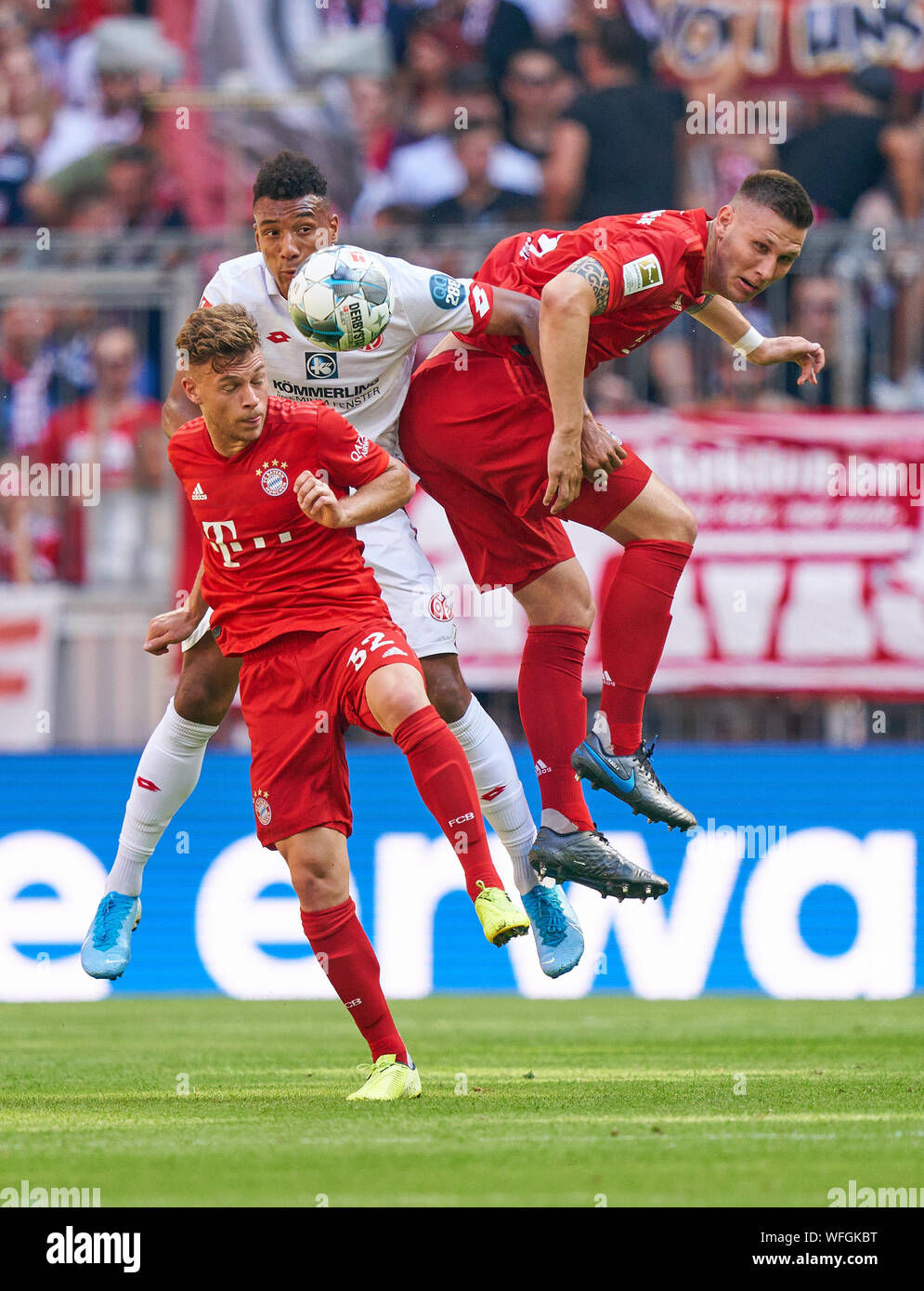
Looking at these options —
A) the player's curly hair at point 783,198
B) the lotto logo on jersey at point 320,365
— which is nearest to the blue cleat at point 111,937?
the lotto logo on jersey at point 320,365

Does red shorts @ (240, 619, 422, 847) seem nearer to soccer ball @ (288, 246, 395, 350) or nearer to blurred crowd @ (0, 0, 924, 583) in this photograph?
soccer ball @ (288, 246, 395, 350)

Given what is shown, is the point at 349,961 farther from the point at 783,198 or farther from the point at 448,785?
the point at 783,198

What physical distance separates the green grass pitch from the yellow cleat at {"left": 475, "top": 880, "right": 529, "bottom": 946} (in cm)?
60

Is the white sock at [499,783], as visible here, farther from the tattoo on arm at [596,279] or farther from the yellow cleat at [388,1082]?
the tattoo on arm at [596,279]

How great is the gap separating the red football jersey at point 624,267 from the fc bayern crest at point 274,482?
3.28 feet

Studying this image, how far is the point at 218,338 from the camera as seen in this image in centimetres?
686

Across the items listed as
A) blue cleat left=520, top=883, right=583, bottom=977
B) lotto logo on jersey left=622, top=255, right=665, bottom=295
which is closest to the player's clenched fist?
lotto logo on jersey left=622, top=255, right=665, bottom=295

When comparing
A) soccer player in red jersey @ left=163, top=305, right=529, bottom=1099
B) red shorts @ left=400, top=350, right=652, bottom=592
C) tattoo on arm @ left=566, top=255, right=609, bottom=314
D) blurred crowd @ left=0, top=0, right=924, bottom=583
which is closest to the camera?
soccer player in red jersey @ left=163, top=305, right=529, bottom=1099

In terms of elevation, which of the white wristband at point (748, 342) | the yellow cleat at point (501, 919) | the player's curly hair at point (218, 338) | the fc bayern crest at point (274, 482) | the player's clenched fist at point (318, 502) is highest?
the white wristband at point (748, 342)

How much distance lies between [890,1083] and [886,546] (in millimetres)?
4889

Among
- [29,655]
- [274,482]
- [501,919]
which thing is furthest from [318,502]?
[29,655]

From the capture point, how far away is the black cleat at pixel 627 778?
7.45m

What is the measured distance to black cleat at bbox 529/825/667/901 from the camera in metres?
7.34

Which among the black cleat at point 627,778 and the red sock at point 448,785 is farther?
the black cleat at point 627,778
